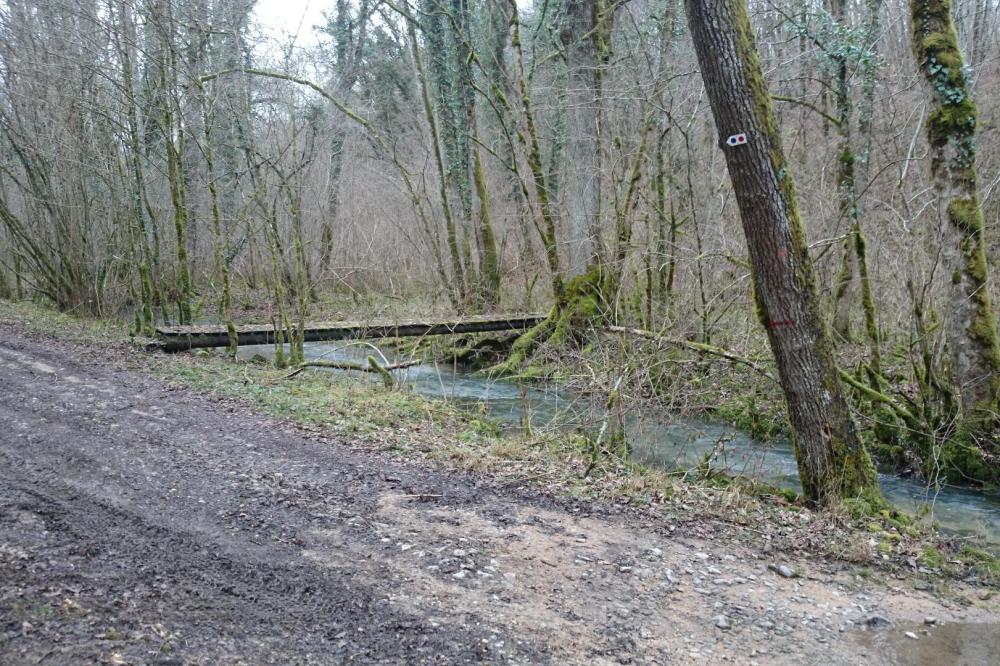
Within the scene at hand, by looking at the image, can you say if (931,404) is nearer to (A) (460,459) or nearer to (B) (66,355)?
(A) (460,459)

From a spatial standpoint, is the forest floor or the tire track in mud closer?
the tire track in mud

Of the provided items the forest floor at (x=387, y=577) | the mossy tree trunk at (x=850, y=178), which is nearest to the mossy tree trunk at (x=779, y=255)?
the forest floor at (x=387, y=577)

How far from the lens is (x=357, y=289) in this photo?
20.5 m

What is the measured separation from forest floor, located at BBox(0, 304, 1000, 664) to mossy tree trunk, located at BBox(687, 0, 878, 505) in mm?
1279

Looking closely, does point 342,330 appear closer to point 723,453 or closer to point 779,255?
point 723,453

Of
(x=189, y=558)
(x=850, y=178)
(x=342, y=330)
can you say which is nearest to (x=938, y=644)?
(x=189, y=558)

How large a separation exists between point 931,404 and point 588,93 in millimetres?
7394

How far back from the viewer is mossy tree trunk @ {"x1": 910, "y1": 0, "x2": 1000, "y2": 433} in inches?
322

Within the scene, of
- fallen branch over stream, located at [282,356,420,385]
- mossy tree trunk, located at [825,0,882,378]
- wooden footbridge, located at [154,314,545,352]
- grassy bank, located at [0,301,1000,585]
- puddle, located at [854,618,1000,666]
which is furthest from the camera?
wooden footbridge, located at [154,314,545,352]

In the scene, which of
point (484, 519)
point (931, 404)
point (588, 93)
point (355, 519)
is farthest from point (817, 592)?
point (588, 93)

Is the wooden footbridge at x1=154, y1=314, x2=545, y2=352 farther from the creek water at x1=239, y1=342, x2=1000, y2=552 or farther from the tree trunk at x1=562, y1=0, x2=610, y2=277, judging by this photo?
the creek water at x1=239, y1=342, x2=1000, y2=552

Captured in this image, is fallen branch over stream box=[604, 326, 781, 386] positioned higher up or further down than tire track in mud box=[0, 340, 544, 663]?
higher up

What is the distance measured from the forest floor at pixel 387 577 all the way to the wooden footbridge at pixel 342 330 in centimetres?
627

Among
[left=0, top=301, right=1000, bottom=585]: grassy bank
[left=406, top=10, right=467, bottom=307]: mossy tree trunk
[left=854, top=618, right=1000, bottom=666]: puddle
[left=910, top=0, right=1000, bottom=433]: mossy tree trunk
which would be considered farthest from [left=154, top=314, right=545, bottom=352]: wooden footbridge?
[left=854, top=618, right=1000, bottom=666]: puddle
